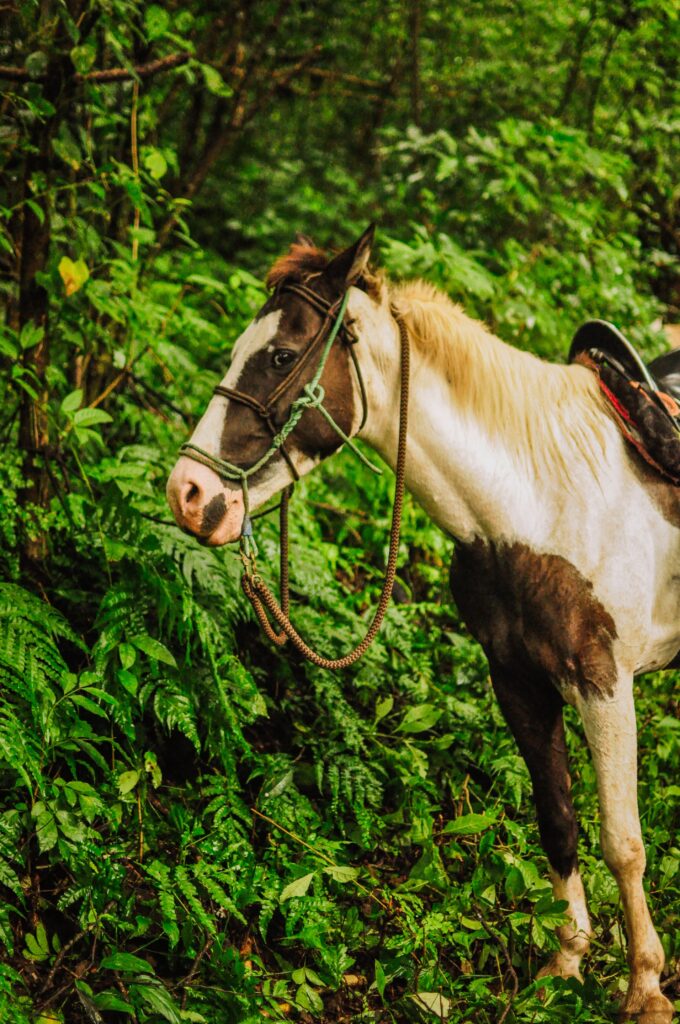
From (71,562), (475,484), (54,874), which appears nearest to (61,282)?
(71,562)

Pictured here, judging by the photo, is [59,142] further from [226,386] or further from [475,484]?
[475,484]

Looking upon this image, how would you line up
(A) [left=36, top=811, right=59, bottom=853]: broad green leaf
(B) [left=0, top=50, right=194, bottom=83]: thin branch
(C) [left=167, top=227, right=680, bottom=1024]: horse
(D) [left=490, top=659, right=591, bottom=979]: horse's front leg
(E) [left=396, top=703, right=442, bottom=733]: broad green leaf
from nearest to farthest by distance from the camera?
(A) [left=36, top=811, right=59, bottom=853]: broad green leaf < (C) [left=167, top=227, right=680, bottom=1024]: horse < (D) [left=490, top=659, right=591, bottom=979]: horse's front leg < (B) [left=0, top=50, right=194, bottom=83]: thin branch < (E) [left=396, top=703, right=442, bottom=733]: broad green leaf

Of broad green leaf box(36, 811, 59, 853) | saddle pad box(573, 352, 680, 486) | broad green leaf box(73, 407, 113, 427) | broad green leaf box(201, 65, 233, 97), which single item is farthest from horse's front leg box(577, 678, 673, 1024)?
broad green leaf box(201, 65, 233, 97)

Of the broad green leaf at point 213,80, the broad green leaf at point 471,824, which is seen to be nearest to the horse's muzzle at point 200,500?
the broad green leaf at point 471,824

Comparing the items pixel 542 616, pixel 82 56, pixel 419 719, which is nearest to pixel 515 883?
pixel 542 616

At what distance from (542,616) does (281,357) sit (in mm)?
1067

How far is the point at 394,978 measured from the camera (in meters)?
2.74

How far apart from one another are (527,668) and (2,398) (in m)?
2.25

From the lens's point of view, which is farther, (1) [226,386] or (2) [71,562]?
(2) [71,562]

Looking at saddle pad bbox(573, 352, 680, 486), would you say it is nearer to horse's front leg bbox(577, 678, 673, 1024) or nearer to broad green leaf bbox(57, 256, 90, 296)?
horse's front leg bbox(577, 678, 673, 1024)

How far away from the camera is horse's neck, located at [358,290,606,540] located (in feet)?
8.38

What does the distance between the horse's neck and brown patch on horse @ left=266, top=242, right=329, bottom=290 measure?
235 millimetres

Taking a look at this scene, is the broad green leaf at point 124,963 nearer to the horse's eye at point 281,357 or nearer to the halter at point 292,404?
the halter at point 292,404

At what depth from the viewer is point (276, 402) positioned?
2416 mm
